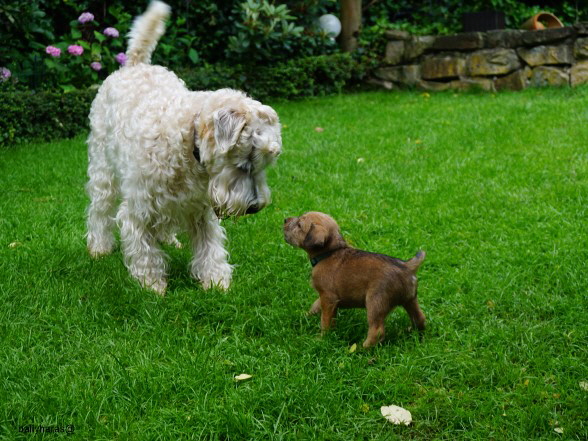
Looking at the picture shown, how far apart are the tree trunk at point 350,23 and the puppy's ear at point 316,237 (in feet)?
30.0

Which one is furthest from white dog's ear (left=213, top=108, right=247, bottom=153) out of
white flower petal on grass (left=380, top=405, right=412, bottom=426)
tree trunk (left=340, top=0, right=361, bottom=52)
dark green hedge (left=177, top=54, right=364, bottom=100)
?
tree trunk (left=340, top=0, right=361, bottom=52)

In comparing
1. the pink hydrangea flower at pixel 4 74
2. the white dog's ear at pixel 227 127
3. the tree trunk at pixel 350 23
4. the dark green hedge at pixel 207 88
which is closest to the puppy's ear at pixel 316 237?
the white dog's ear at pixel 227 127

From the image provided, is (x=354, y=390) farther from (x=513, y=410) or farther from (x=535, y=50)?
(x=535, y=50)

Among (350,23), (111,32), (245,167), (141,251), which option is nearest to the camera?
(245,167)

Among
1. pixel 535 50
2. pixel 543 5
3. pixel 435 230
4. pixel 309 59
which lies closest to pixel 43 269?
pixel 435 230

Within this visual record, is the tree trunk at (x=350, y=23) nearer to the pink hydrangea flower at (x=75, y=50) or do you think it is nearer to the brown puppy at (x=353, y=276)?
the pink hydrangea flower at (x=75, y=50)

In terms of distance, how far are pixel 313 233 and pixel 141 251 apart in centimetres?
135

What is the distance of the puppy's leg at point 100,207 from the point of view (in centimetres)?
518

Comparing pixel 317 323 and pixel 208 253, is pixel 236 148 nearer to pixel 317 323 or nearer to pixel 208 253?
pixel 208 253

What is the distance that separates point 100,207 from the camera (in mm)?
5223

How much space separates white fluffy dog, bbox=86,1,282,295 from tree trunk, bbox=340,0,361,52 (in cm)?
762

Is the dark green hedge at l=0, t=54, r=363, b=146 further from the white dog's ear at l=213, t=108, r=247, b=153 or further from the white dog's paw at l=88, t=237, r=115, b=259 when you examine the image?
the white dog's ear at l=213, t=108, r=247, b=153

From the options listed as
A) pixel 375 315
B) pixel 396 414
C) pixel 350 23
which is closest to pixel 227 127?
pixel 375 315

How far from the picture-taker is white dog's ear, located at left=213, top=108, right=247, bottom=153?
12.3 ft
